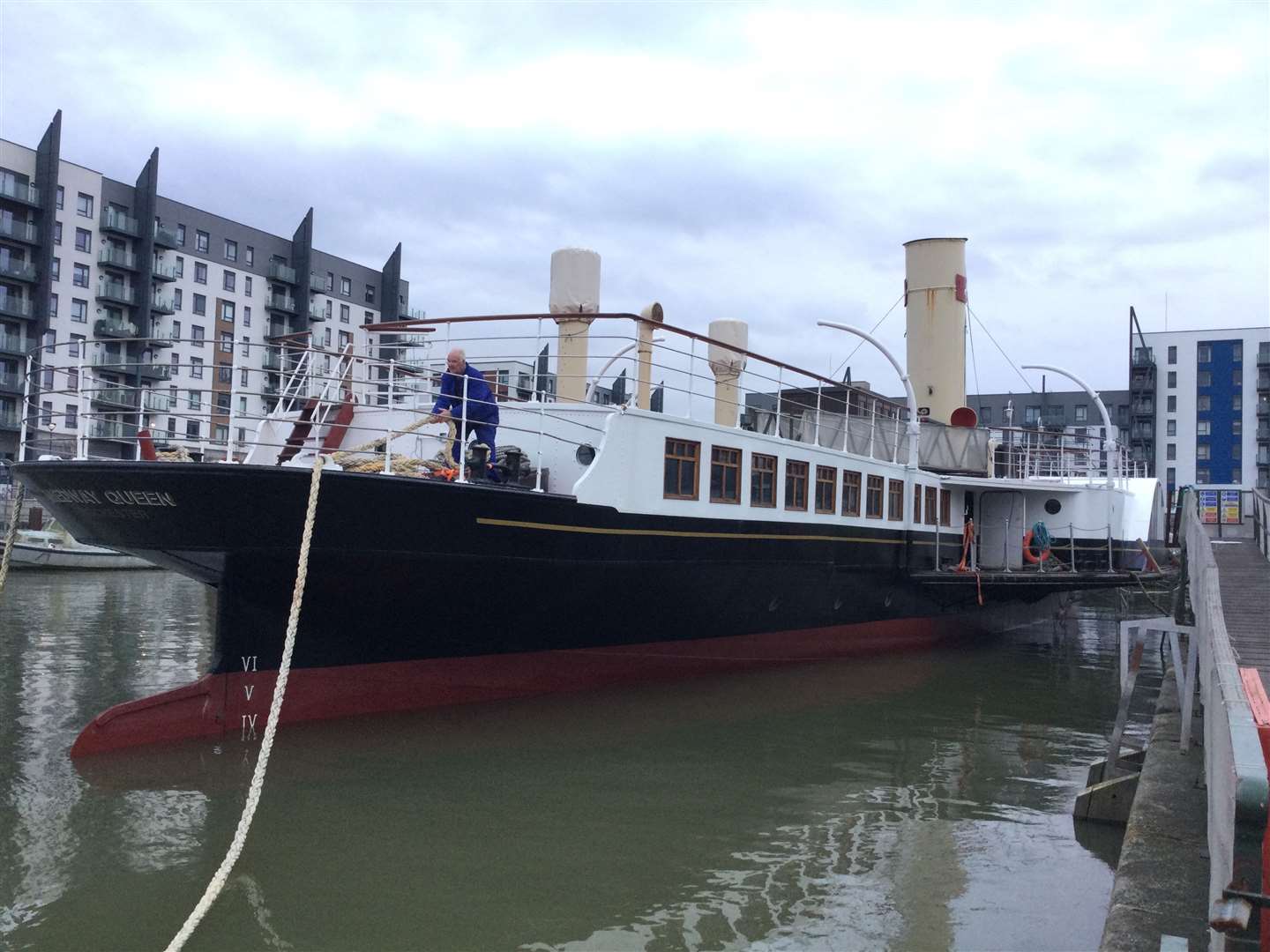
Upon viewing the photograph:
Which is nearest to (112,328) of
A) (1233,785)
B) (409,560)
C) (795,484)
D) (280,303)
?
(280,303)

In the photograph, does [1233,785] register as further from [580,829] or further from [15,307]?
[15,307]

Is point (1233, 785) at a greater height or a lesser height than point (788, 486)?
lesser

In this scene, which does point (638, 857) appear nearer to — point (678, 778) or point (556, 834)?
point (556, 834)

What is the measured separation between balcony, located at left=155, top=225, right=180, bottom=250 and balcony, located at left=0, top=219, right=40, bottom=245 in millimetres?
6634

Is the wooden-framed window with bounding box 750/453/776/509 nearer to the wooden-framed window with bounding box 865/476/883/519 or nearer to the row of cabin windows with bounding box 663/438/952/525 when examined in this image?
the row of cabin windows with bounding box 663/438/952/525

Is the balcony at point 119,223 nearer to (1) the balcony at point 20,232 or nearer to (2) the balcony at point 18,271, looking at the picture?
(1) the balcony at point 20,232

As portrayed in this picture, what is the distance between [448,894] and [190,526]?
15.5 ft

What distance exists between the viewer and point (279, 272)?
67875mm

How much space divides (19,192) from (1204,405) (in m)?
76.8

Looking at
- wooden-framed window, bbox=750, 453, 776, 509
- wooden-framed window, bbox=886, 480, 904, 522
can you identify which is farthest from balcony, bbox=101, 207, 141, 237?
wooden-framed window, bbox=750, 453, 776, 509

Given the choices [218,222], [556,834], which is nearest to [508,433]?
[556,834]

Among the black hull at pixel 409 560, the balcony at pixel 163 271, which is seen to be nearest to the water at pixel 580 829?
the black hull at pixel 409 560

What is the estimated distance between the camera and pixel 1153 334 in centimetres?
8031

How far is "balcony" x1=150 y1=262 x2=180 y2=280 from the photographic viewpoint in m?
60.7
